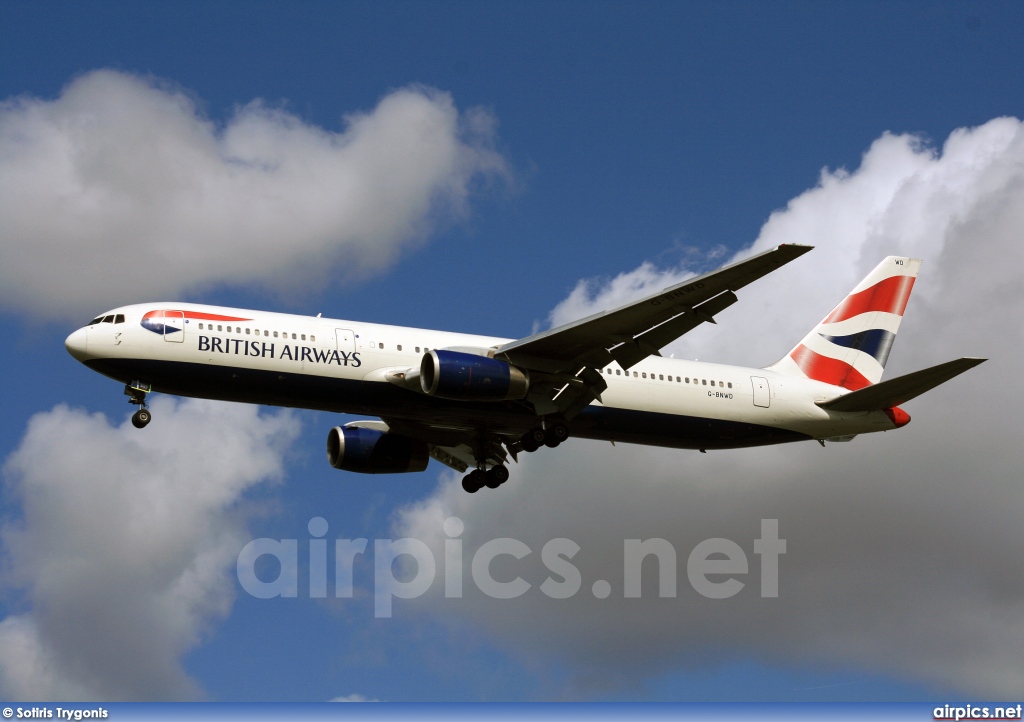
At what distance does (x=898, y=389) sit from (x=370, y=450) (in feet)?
60.1

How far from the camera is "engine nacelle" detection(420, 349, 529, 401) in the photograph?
36.6m

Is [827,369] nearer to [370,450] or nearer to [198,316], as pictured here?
[370,450]

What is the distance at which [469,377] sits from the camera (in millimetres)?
36969

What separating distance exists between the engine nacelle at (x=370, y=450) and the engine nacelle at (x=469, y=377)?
29.6 ft

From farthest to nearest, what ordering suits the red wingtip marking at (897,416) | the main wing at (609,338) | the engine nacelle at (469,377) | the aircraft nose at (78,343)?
the red wingtip marking at (897,416) < the aircraft nose at (78,343) < the engine nacelle at (469,377) < the main wing at (609,338)

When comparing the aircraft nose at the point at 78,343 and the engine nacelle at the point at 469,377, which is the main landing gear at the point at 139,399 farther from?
the engine nacelle at the point at 469,377

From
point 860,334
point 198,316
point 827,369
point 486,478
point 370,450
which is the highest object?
point 860,334

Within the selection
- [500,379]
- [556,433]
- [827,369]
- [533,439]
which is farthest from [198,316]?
[827,369]

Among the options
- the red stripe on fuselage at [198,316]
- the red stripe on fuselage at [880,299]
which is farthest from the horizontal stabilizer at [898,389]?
the red stripe on fuselage at [198,316]

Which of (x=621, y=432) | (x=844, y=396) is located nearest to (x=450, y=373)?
(x=621, y=432)

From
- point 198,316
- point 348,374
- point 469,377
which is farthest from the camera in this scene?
point 348,374

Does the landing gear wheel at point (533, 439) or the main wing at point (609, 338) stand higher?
the main wing at point (609, 338)

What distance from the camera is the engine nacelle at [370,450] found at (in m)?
45.8

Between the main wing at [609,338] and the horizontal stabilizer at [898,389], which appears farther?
the horizontal stabilizer at [898,389]
